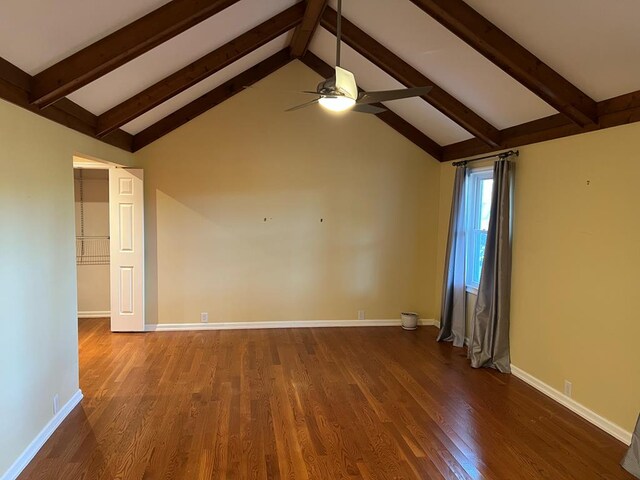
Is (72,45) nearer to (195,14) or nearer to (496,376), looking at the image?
(195,14)

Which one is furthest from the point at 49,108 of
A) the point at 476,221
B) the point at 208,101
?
the point at 476,221

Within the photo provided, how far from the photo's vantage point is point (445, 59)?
3.94m

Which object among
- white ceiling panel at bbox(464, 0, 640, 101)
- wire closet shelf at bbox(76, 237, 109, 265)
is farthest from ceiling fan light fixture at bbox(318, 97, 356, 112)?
wire closet shelf at bbox(76, 237, 109, 265)

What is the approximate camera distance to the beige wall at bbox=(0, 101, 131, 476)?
2.54 meters

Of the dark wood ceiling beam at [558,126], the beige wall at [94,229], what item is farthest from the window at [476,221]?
the beige wall at [94,229]

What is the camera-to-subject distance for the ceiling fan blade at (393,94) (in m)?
2.87

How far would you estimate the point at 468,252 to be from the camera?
5.44m

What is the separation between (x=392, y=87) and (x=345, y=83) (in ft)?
8.24

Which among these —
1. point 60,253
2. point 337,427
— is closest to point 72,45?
point 60,253

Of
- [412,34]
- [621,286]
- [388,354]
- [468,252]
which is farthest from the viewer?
[468,252]

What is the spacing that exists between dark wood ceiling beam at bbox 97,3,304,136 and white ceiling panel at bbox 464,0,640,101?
1.96 meters

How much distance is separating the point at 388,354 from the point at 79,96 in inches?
159

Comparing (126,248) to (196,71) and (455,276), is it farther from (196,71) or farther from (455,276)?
(455,276)

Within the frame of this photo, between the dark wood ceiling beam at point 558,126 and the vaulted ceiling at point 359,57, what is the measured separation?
1cm
